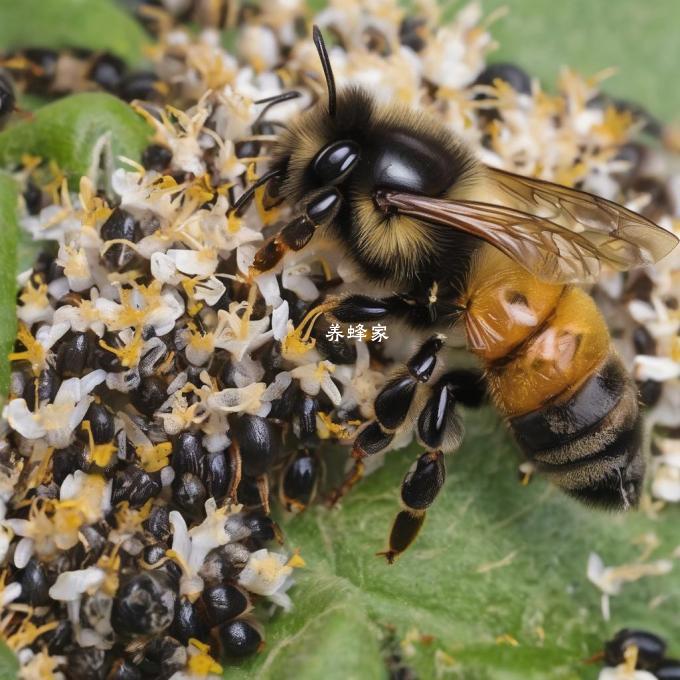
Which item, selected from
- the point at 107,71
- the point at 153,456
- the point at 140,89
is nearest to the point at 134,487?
the point at 153,456

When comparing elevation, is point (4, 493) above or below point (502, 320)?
below

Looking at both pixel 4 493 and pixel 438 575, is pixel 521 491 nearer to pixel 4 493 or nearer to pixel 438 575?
pixel 438 575

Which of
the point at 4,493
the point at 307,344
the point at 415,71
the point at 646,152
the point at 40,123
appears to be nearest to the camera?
the point at 4,493

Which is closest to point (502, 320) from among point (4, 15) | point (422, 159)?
point (422, 159)

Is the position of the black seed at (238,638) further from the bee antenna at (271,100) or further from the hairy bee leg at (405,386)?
the bee antenna at (271,100)

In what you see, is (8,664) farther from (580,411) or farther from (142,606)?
(580,411)
